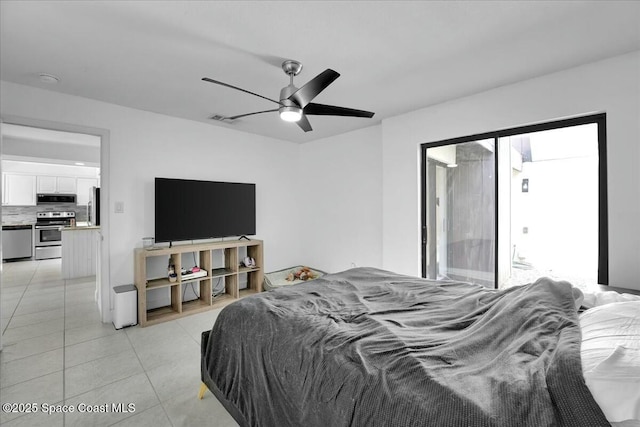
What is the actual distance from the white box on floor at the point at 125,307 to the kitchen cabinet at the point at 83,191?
230 inches

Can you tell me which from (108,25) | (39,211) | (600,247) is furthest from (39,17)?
(39,211)

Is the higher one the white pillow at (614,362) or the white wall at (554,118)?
the white wall at (554,118)

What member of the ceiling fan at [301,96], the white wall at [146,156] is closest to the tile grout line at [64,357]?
the white wall at [146,156]

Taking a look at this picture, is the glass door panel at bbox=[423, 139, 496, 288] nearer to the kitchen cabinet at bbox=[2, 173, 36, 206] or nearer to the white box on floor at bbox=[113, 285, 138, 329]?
the white box on floor at bbox=[113, 285, 138, 329]

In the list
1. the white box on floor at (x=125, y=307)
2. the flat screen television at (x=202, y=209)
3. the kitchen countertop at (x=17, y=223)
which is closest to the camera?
the white box on floor at (x=125, y=307)

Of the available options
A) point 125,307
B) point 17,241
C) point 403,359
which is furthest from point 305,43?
point 17,241

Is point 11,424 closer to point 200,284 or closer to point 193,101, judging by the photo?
point 200,284

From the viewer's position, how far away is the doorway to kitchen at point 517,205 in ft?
8.74

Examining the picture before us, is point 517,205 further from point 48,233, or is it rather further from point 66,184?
point 66,184

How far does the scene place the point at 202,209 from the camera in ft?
13.0

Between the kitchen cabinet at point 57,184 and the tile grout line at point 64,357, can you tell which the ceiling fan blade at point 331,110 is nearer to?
the tile grout line at point 64,357

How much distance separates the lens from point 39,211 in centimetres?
715

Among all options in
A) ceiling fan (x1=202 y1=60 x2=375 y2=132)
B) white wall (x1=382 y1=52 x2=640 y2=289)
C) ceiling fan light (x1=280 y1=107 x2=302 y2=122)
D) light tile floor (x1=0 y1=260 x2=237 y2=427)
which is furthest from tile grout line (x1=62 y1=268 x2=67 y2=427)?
white wall (x1=382 y1=52 x2=640 y2=289)

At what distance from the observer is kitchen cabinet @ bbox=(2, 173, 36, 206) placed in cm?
657
